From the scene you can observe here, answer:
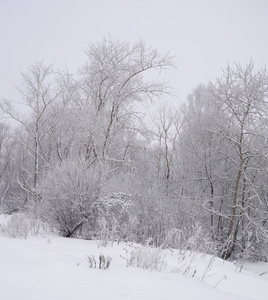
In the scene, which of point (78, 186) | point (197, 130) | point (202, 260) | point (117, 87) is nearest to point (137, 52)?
point (117, 87)

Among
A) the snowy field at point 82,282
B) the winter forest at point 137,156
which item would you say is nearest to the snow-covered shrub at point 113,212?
the winter forest at point 137,156

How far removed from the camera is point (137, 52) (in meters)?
13.9

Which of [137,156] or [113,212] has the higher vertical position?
[137,156]

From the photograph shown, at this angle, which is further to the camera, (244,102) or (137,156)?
(137,156)

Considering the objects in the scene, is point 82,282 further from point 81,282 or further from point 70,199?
point 70,199

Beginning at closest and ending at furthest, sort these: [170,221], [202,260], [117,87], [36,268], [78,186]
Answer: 1. [36,268]
2. [202,260]
3. [78,186]
4. [170,221]
5. [117,87]

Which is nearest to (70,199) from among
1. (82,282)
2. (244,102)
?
(82,282)

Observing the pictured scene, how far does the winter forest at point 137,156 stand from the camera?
8961 mm

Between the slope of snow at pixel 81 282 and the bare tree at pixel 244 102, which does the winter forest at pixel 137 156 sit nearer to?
the bare tree at pixel 244 102

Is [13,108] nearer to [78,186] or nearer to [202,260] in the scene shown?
[78,186]

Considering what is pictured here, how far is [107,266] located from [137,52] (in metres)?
12.2

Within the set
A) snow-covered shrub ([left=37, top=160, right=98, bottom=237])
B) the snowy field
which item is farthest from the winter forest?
the snowy field

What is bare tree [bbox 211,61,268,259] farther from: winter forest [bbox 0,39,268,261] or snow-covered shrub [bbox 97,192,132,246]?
snow-covered shrub [bbox 97,192,132,246]

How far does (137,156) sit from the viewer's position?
19219 mm
